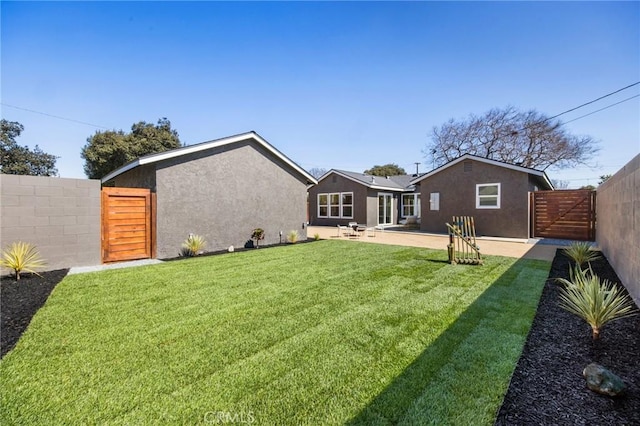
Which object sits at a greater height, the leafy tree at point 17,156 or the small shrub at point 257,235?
the leafy tree at point 17,156

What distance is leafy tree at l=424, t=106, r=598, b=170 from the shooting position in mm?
26969

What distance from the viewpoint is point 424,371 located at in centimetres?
293

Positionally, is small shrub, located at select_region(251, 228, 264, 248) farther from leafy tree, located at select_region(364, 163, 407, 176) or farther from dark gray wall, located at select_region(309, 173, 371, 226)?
leafy tree, located at select_region(364, 163, 407, 176)

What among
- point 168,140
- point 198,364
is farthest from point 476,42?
point 168,140

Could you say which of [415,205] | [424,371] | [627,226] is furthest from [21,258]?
[415,205]

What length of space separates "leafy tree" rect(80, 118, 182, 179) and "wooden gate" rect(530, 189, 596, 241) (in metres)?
31.5

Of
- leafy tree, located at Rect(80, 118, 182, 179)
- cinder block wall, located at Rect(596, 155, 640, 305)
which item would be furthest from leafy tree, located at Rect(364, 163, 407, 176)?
cinder block wall, located at Rect(596, 155, 640, 305)

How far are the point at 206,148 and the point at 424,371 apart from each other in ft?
33.4

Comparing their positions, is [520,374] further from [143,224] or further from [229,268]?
[143,224]

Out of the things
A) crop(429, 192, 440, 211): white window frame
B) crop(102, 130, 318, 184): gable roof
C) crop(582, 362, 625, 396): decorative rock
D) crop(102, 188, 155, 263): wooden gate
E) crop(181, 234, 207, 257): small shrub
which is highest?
crop(102, 130, 318, 184): gable roof

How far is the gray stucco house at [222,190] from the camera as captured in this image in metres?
9.64

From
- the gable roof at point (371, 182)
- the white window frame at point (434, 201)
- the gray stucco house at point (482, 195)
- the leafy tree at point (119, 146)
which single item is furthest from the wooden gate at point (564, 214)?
the leafy tree at point (119, 146)

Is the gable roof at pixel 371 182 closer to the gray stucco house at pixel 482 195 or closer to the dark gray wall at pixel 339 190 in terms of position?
the dark gray wall at pixel 339 190

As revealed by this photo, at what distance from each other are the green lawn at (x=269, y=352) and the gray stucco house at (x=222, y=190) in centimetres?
379
